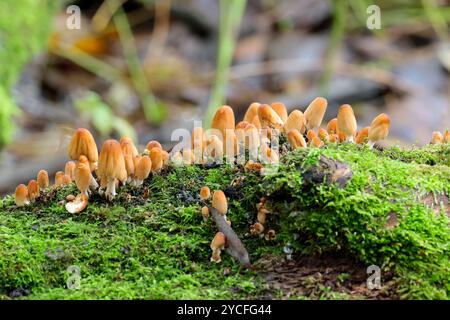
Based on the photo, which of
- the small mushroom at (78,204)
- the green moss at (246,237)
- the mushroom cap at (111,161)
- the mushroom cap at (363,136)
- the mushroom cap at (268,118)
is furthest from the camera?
the mushroom cap at (363,136)

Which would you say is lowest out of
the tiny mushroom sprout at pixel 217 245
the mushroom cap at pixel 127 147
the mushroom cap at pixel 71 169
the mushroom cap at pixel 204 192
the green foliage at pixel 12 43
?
the tiny mushroom sprout at pixel 217 245

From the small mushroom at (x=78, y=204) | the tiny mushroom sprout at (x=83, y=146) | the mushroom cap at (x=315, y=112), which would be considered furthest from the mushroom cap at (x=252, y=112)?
the small mushroom at (x=78, y=204)

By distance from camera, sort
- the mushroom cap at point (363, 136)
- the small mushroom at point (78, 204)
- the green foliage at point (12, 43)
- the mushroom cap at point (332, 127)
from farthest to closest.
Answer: the green foliage at point (12, 43)
the mushroom cap at point (332, 127)
the mushroom cap at point (363, 136)
the small mushroom at point (78, 204)

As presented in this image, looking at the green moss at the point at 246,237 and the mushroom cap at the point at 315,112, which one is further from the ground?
the mushroom cap at the point at 315,112

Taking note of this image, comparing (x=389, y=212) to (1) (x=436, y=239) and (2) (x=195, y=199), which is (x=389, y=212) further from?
(2) (x=195, y=199)

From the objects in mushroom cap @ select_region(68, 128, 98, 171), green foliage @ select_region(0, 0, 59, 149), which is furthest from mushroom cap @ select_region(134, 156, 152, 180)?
green foliage @ select_region(0, 0, 59, 149)

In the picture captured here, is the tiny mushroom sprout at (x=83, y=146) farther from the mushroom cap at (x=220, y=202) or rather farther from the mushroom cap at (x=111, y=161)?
the mushroom cap at (x=220, y=202)

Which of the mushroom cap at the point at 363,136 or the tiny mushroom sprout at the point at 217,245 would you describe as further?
the mushroom cap at the point at 363,136
